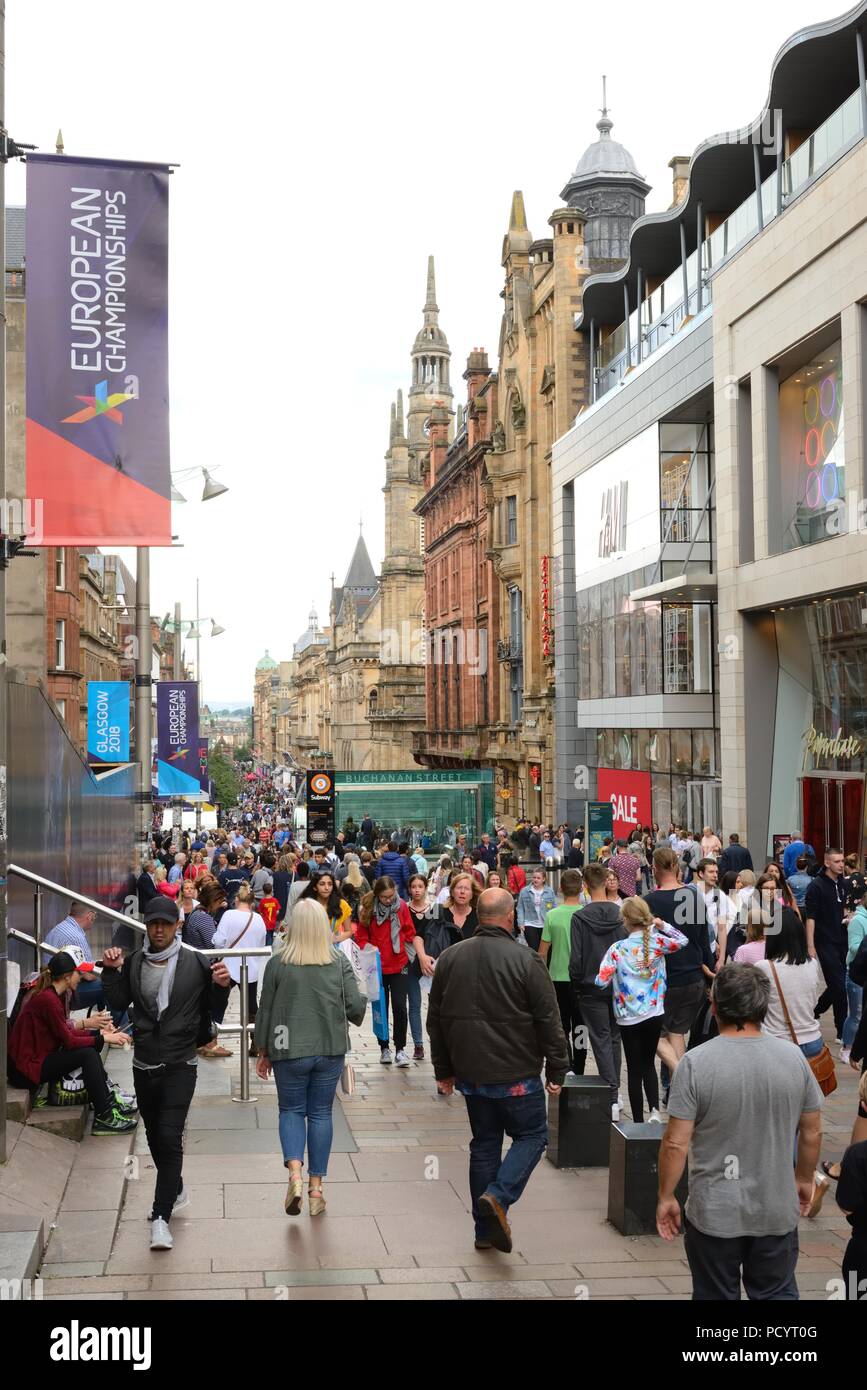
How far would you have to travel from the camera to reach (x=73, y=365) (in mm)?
9867

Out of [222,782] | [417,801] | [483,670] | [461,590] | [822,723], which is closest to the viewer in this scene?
[822,723]

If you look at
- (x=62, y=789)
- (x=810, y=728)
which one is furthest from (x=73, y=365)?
(x=810, y=728)

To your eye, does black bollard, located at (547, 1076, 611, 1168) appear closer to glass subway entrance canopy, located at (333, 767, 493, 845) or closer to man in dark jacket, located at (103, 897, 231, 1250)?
man in dark jacket, located at (103, 897, 231, 1250)

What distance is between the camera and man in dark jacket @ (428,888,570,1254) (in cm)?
644

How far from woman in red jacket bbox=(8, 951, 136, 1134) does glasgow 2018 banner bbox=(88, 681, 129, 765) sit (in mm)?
14890

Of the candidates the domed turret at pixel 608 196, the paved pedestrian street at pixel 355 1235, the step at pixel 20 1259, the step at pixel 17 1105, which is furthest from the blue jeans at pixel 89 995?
the domed turret at pixel 608 196

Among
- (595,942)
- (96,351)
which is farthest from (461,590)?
(595,942)

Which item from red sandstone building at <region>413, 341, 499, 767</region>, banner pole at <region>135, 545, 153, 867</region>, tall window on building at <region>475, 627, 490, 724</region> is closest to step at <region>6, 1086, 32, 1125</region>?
banner pole at <region>135, 545, 153, 867</region>

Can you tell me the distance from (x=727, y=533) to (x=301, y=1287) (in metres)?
22.8

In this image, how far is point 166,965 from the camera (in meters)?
6.83

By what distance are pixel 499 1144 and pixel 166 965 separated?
1877mm

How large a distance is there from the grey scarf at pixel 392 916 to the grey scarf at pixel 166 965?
4378 mm

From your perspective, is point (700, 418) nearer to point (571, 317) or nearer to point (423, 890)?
point (571, 317)

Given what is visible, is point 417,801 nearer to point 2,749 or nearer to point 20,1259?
point 2,749
